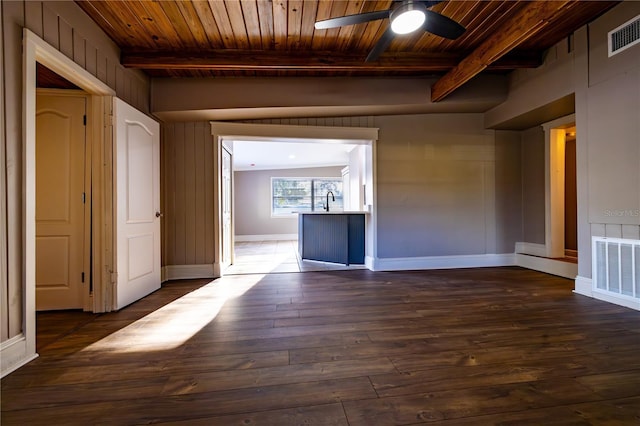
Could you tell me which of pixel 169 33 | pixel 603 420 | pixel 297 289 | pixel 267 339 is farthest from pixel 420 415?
pixel 169 33

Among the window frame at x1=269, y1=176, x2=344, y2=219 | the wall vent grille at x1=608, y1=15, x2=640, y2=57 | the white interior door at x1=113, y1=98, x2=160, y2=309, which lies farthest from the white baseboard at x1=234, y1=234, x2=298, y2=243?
the wall vent grille at x1=608, y1=15, x2=640, y2=57

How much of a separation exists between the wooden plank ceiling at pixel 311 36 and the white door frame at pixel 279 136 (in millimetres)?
704

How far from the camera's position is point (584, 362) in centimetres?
170

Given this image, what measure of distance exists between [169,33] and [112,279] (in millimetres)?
2433

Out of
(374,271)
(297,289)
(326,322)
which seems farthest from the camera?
(374,271)

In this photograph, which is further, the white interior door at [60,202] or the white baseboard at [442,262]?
the white baseboard at [442,262]

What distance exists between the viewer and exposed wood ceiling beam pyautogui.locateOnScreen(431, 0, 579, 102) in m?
2.32

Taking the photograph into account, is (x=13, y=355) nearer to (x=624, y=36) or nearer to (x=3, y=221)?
(x=3, y=221)

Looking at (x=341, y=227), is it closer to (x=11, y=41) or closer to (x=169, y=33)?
(x=169, y=33)

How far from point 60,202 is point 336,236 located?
3432mm

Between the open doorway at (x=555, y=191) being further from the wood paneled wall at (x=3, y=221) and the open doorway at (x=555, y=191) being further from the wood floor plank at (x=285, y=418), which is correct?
the wood paneled wall at (x=3, y=221)

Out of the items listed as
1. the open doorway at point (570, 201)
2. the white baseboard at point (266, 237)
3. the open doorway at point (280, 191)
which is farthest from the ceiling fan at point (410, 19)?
the white baseboard at point (266, 237)

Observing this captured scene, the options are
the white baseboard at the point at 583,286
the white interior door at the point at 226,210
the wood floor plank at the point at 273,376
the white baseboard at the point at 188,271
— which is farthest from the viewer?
the white interior door at the point at 226,210

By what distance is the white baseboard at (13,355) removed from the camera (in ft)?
5.34
